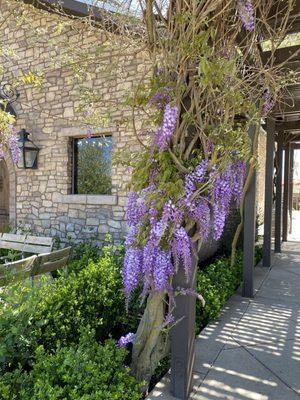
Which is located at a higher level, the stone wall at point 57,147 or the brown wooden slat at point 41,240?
the stone wall at point 57,147

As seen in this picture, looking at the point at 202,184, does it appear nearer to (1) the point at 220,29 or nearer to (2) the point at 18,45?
(1) the point at 220,29

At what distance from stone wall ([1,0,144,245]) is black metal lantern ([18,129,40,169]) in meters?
0.10

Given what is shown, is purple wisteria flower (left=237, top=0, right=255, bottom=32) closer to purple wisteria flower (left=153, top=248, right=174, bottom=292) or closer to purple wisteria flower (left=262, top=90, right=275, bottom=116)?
purple wisteria flower (left=262, top=90, right=275, bottom=116)

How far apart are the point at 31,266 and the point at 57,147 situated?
3.26m

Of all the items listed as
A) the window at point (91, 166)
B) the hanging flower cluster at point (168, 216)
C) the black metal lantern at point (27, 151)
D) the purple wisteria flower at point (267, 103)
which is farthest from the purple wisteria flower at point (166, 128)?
the black metal lantern at point (27, 151)

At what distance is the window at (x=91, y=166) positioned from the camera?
5672 millimetres

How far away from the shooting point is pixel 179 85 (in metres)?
1.89

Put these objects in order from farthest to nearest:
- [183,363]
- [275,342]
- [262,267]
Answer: [262,267], [275,342], [183,363]

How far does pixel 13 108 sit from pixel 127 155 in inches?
205

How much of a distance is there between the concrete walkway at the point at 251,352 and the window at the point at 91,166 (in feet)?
9.47

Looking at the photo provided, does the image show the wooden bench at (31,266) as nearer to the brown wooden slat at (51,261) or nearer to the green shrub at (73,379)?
the brown wooden slat at (51,261)

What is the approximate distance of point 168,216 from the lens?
1835 mm

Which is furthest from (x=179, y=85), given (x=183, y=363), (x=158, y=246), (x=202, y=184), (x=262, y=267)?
(x=262, y=267)

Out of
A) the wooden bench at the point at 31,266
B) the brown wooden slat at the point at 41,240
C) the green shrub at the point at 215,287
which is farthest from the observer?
the brown wooden slat at the point at 41,240
